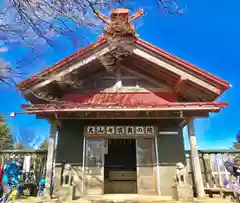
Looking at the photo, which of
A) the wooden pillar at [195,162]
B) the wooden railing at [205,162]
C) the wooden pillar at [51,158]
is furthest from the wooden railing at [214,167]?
the wooden pillar at [51,158]

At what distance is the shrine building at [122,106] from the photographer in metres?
7.11

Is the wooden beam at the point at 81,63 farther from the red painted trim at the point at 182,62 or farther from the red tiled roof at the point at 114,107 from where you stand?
the red painted trim at the point at 182,62

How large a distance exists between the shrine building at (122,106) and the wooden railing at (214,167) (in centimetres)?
87

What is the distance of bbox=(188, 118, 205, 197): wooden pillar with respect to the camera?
675cm

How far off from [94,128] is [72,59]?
263cm

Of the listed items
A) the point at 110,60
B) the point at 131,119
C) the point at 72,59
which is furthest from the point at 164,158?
the point at 72,59

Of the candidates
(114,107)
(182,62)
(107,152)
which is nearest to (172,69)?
(182,62)

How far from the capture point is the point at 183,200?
608cm

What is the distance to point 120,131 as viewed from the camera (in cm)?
799

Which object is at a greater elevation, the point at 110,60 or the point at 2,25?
the point at 110,60

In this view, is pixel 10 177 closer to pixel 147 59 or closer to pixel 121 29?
pixel 121 29

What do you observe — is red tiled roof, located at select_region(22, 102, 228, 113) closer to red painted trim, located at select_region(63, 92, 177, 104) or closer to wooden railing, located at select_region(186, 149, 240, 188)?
red painted trim, located at select_region(63, 92, 177, 104)

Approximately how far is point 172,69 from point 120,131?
2.94 metres

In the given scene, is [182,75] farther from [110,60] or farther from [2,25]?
[2,25]
